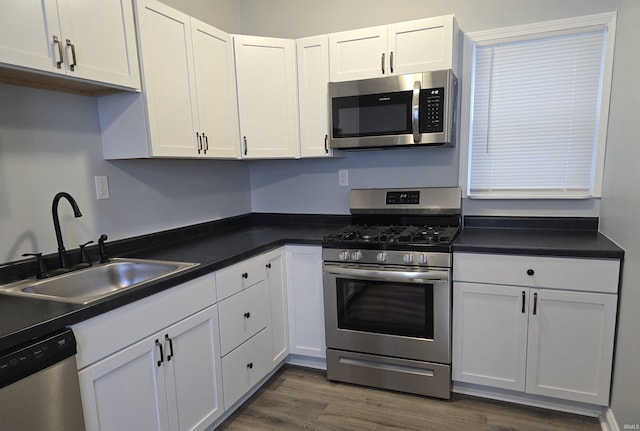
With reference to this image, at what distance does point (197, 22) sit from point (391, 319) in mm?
2053

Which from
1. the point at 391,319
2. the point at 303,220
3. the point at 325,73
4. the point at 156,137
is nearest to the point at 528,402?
the point at 391,319

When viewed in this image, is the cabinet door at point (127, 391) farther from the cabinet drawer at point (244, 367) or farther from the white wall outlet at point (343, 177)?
the white wall outlet at point (343, 177)

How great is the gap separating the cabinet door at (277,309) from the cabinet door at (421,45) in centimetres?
139

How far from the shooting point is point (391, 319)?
2.29 metres

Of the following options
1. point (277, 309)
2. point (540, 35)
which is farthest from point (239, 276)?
point (540, 35)

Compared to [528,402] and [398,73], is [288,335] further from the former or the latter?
[398,73]

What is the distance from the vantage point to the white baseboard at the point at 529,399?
81.4 inches

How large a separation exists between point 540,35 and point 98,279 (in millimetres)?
2832

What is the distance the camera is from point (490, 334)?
215cm

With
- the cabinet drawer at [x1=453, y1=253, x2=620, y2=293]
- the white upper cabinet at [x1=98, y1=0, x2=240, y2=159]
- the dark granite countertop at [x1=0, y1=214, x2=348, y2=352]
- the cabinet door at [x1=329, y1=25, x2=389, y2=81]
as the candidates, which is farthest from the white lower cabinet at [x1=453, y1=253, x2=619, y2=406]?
the white upper cabinet at [x1=98, y1=0, x2=240, y2=159]

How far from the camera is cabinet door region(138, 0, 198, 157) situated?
6.27 ft

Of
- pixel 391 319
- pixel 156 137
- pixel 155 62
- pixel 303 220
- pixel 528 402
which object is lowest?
pixel 528 402

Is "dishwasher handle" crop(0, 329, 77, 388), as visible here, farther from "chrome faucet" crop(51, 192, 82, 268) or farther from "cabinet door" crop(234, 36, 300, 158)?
"cabinet door" crop(234, 36, 300, 158)

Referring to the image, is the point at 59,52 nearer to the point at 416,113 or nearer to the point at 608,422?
the point at 416,113
